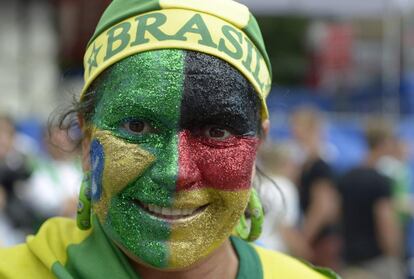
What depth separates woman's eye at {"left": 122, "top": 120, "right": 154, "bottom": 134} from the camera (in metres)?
1.79

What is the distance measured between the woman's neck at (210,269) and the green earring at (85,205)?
15 centimetres

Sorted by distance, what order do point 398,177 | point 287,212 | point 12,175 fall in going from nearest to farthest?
1. point 12,175
2. point 287,212
3. point 398,177

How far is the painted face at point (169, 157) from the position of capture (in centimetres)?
176

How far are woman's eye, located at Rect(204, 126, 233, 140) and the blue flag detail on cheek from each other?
24 centimetres

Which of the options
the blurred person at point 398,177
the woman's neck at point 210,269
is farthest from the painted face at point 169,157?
the blurred person at point 398,177

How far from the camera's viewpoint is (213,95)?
180 centimetres

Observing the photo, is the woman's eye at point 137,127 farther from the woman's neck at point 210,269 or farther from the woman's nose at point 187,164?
the woman's neck at point 210,269

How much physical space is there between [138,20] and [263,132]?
424 mm

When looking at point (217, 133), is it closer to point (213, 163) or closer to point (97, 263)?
point (213, 163)

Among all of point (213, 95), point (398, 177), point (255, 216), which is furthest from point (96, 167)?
point (398, 177)

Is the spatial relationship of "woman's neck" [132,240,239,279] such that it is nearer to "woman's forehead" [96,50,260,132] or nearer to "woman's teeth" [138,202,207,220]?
"woman's teeth" [138,202,207,220]

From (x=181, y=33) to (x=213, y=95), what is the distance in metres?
0.15

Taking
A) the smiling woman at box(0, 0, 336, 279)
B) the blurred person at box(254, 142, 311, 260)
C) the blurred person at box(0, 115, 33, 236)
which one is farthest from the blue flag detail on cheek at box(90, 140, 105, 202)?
the blurred person at box(254, 142, 311, 260)

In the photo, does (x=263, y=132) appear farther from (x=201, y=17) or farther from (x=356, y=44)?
(x=356, y=44)
